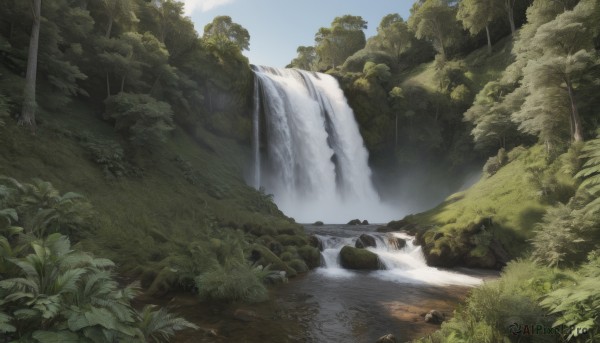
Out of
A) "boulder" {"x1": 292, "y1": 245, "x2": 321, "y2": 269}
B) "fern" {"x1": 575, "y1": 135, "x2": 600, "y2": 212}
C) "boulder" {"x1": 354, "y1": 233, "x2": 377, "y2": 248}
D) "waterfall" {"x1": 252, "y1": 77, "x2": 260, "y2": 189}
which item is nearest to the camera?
"fern" {"x1": 575, "y1": 135, "x2": 600, "y2": 212}

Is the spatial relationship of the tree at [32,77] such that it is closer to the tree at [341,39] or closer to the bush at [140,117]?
the bush at [140,117]

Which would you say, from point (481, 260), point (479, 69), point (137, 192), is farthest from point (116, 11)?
point (479, 69)

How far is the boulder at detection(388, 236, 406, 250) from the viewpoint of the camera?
65.7 feet

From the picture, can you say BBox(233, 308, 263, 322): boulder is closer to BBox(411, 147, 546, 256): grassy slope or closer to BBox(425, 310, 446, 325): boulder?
BBox(425, 310, 446, 325): boulder

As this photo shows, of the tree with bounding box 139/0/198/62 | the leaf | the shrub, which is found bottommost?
the leaf

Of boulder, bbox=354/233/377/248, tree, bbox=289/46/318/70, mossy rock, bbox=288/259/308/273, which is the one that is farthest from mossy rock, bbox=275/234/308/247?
tree, bbox=289/46/318/70

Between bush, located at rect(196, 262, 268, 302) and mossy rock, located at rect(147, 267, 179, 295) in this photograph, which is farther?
mossy rock, located at rect(147, 267, 179, 295)

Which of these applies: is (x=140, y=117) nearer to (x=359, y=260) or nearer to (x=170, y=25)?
(x=359, y=260)

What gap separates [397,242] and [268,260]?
9060 mm

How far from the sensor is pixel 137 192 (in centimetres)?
1678

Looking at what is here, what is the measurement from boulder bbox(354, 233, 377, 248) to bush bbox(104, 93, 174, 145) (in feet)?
40.3

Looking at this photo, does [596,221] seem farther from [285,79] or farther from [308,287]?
[285,79]

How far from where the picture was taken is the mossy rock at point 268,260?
46.4ft

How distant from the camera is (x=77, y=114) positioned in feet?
64.5
